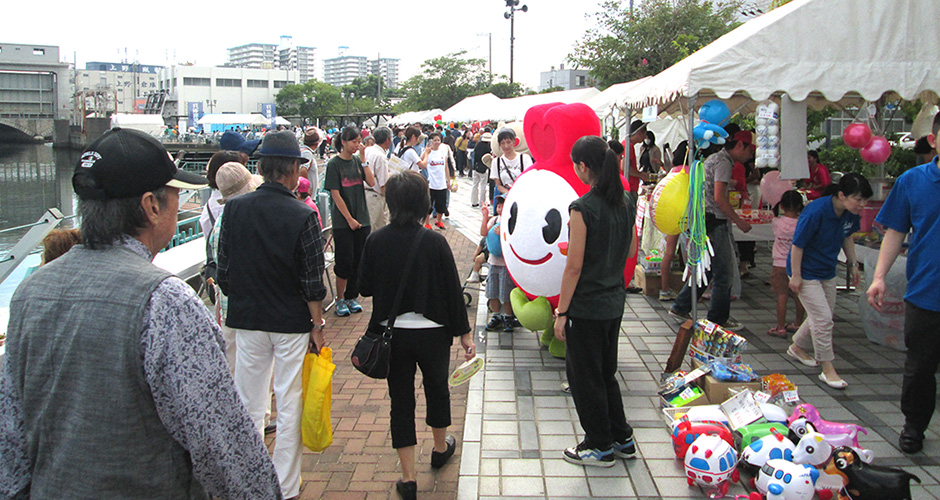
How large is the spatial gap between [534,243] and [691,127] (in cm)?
165

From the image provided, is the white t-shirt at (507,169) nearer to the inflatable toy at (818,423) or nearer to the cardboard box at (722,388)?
the cardboard box at (722,388)

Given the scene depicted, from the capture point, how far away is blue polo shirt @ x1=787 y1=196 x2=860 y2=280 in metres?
4.90

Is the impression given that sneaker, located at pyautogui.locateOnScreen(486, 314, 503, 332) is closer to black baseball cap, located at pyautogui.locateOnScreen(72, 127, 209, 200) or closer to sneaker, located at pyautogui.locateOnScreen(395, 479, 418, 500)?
sneaker, located at pyautogui.locateOnScreen(395, 479, 418, 500)

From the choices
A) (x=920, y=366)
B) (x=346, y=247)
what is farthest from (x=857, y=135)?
(x=346, y=247)

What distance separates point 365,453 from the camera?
4.06 meters

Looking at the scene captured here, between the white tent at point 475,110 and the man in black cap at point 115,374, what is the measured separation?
67.7ft

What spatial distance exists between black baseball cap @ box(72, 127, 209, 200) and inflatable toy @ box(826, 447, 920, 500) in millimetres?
3392

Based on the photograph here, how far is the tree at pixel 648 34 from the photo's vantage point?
17844 mm

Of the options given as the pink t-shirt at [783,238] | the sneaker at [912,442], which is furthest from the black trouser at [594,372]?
the pink t-shirt at [783,238]

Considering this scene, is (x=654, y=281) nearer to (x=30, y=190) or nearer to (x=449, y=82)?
(x=30, y=190)

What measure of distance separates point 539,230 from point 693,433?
1.83 metres

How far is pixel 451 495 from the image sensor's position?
3578mm

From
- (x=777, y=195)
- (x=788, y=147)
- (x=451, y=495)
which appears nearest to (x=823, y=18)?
(x=788, y=147)

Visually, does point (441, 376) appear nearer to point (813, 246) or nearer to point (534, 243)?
point (534, 243)
